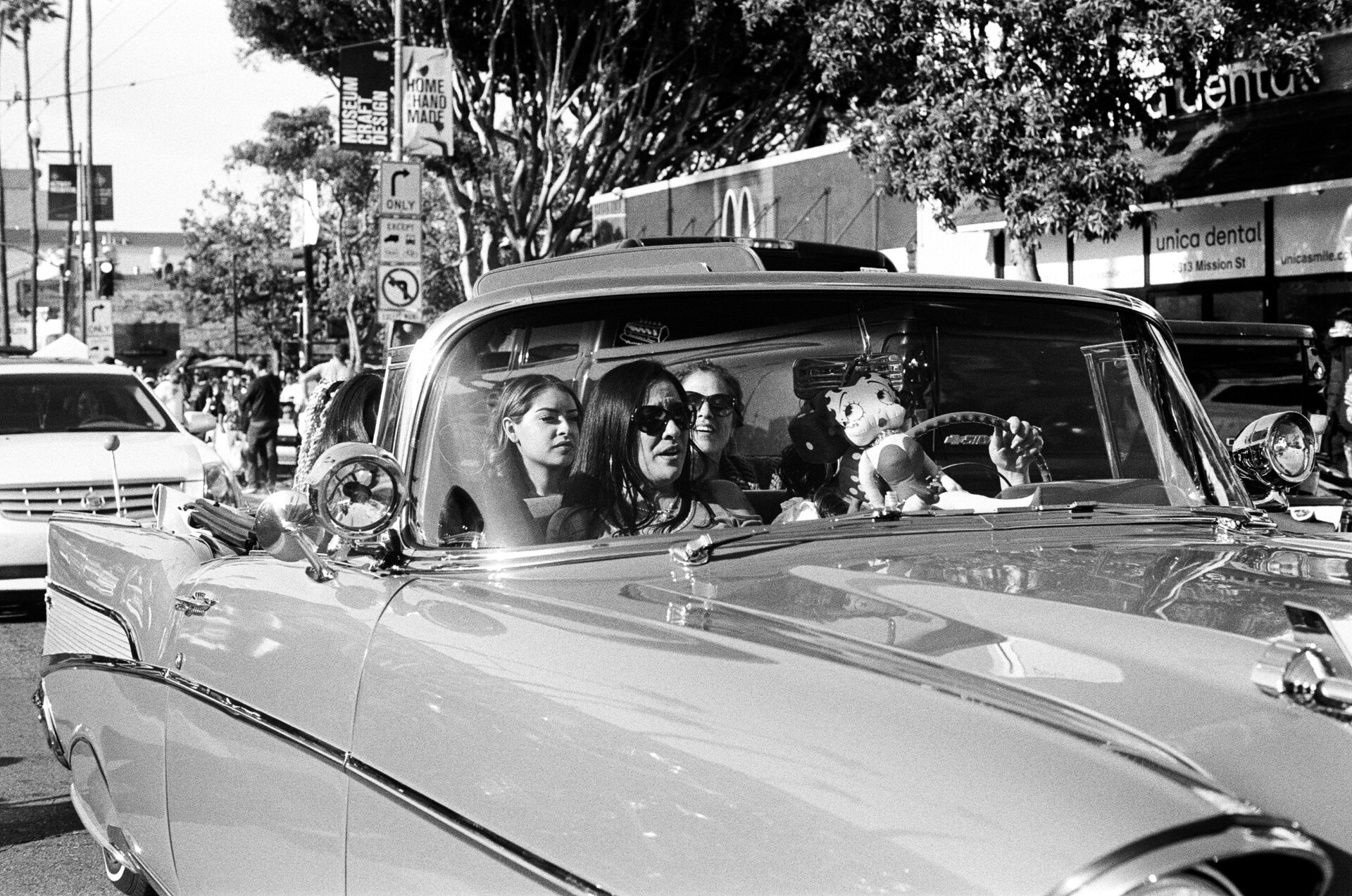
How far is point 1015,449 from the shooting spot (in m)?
3.23

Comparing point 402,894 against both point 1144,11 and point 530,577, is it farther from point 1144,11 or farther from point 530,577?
point 1144,11

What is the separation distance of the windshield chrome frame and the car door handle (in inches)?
23.1

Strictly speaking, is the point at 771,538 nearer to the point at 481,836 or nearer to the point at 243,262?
the point at 481,836

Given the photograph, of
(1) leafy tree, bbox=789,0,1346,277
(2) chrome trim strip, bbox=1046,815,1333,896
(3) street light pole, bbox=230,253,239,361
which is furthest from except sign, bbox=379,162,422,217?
(3) street light pole, bbox=230,253,239,361

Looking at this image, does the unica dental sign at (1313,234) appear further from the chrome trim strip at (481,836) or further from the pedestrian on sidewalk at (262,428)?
the chrome trim strip at (481,836)

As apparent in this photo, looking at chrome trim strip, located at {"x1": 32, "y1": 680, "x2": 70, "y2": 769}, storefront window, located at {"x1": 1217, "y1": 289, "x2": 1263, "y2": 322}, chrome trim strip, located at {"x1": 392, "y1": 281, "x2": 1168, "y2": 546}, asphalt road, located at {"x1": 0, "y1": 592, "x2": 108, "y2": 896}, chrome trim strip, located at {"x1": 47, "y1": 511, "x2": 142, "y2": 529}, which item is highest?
storefront window, located at {"x1": 1217, "y1": 289, "x2": 1263, "y2": 322}

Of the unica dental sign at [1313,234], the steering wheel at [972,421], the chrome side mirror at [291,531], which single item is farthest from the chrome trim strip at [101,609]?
the unica dental sign at [1313,234]

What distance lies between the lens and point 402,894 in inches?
84.1

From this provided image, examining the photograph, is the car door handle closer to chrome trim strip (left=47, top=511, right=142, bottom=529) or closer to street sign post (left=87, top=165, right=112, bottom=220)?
chrome trim strip (left=47, top=511, right=142, bottom=529)

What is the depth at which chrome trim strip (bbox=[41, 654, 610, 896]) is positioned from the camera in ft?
6.07

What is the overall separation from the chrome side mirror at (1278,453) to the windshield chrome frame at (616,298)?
0.18m

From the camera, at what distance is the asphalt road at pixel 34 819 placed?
175 inches

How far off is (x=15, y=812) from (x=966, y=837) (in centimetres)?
460

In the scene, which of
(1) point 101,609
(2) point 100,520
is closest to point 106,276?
(2) point 100,520
